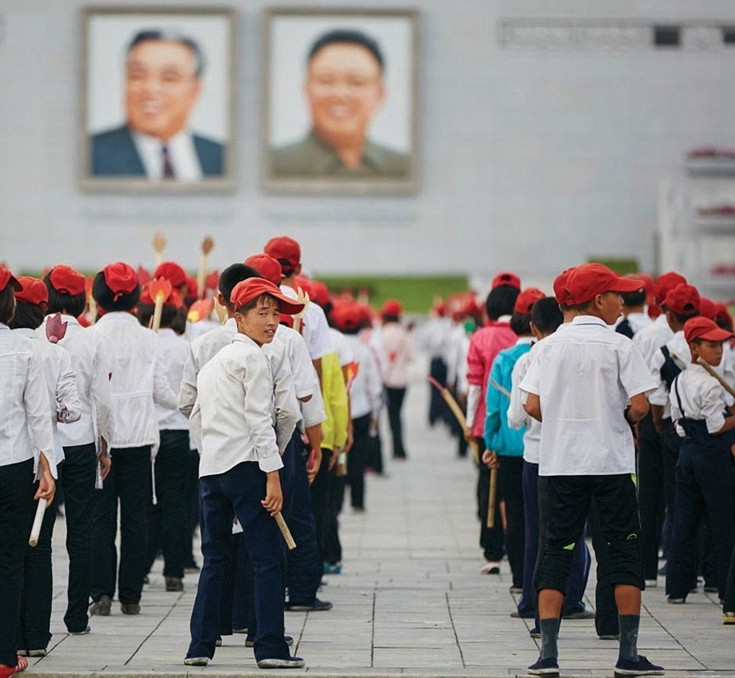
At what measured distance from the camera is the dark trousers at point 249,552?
7.33m

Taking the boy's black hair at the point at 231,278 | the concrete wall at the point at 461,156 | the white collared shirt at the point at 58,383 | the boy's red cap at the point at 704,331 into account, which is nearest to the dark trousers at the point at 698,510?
the boy's red cap at the point at 704,331

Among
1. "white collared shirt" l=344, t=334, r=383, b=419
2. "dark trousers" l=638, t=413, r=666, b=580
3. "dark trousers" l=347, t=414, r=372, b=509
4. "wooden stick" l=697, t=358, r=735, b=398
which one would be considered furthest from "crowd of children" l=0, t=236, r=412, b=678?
"dark trousers" l=347, t=414, r=372, b=509

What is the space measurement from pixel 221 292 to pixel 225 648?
6.10ft

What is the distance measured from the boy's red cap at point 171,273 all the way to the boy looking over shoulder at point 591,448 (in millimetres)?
3949

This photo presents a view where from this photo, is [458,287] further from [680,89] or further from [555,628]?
[555,628]

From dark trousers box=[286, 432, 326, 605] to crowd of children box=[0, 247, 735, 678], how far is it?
1 cm

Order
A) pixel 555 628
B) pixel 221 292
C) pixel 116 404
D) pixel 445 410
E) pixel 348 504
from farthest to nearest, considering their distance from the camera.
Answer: pixel 445 410 → pixel 348 504 → pixel 116 404 → pixel 221 292 → pixel 555 628

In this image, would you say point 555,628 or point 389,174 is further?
point 389,174

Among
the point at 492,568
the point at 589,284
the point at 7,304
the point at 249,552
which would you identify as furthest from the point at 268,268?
the point at 492,568

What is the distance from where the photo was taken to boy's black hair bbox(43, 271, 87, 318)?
29.0ft

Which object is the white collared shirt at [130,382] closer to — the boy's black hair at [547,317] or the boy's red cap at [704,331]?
the boy's black hair at [547,317]

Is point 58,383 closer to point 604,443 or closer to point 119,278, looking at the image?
point 119,278

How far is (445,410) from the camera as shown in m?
26.3

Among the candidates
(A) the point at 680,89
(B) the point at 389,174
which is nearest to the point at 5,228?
(B) the point at 389,174
